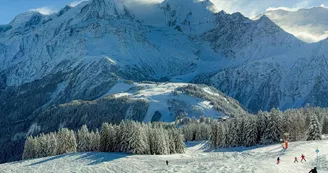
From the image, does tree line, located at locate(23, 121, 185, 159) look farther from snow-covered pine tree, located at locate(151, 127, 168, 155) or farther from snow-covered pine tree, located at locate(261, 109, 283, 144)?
snow-covered pine tree, located at locate(261, 109, 283, 144)

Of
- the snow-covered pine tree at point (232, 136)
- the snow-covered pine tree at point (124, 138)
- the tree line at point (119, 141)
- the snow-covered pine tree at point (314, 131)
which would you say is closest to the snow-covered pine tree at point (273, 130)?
the snow-covered pine tree at point (314, 131)

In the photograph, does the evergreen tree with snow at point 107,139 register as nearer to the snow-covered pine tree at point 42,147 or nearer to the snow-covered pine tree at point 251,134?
the snow-covered pine tree at point 42,147

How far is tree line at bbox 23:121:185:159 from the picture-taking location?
98000 mm

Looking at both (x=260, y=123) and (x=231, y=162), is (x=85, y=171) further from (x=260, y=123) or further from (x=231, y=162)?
(x=260, y=123)

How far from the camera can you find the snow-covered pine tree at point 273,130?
11500 cm

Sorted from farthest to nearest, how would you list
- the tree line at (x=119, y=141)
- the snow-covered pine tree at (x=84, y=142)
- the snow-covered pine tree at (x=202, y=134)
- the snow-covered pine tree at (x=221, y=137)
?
the snow-covered pine tree at (x=202, y=134), the snow-covered pine tree at (x=221, y=137), the snow-covered pine tree at (x=84, y=142), the tree line at (x=119, y=141)

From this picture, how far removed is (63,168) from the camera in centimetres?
7812

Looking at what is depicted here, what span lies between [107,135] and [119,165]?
104ft

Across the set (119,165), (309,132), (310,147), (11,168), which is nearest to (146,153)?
(119,165)

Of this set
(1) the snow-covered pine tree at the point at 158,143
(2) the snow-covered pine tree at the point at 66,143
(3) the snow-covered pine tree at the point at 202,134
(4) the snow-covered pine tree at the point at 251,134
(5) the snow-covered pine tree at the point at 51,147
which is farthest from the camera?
(3) the snow-covered pine tree at the point at 202,134

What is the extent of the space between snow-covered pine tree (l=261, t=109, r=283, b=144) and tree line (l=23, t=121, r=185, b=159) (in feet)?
71.9

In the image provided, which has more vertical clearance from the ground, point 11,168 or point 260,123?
point 260,123

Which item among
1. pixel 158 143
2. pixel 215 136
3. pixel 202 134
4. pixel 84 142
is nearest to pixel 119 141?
pixel 158 143

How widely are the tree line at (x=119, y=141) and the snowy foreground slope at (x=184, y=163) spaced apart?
8243mm
